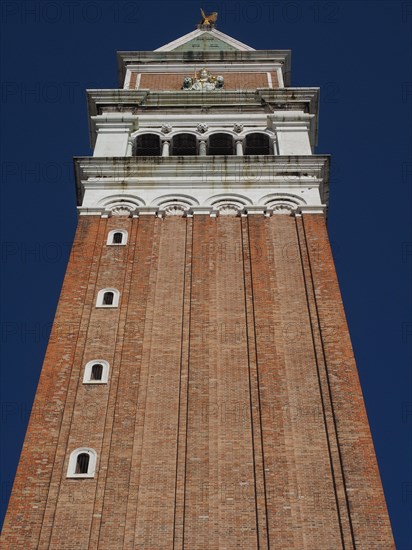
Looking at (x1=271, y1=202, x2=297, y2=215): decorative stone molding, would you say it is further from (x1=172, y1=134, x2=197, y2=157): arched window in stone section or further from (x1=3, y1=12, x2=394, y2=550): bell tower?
(x1=172, y1=134, x2=197, y2=157): arched window in stone section

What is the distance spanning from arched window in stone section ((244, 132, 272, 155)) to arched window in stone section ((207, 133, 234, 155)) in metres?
0.63

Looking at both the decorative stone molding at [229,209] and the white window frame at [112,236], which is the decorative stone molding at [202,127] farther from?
the white window frame at [112,236]

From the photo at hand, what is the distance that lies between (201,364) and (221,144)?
17.5m

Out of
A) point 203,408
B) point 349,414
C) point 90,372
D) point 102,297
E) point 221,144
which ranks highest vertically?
point 221,144

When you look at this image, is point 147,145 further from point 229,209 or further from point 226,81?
point 226,81

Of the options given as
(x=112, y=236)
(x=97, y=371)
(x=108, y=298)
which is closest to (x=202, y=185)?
(x=112, y=236)

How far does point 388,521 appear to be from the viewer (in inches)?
1046

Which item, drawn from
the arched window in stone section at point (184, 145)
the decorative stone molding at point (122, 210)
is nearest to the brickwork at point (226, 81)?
the arched window in stone section at point (184, 145)

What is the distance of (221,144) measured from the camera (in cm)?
4788

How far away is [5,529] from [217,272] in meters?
12.9

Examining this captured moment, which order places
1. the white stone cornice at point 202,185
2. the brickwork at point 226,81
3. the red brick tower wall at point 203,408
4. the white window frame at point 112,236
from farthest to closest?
the brickwork at point 226,81 < the white stone cornice at point 202,185 < the white window frame at point 112,236 < the red brick tower wall at point 203,408

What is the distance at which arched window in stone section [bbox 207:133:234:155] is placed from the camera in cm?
4753

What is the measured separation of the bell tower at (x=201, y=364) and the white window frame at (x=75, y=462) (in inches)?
1.6

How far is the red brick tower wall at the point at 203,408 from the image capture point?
26703 millimetres
